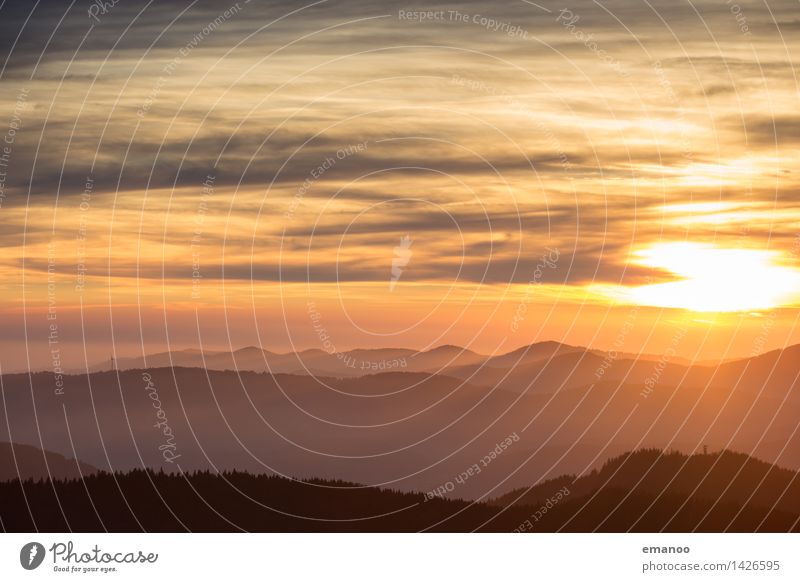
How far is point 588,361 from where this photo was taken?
29750 mm

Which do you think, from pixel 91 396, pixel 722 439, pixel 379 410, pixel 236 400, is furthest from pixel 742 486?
pixel 91 396

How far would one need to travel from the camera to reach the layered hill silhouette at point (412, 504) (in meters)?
27.9

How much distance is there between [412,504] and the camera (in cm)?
2878

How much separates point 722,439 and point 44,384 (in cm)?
1466

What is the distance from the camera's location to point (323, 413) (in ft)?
97.8

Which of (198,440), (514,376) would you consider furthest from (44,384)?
(514,376)

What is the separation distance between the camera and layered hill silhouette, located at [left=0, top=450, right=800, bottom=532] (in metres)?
27.9

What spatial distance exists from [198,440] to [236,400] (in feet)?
5.12

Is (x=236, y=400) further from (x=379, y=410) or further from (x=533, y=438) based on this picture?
(x=533, y=438)
